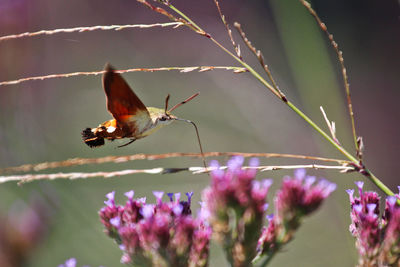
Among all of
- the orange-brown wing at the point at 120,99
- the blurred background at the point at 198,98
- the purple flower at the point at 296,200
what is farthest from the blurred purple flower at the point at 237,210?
the blurred background at the point at 198,98

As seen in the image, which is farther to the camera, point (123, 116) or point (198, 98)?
point (198, 98)

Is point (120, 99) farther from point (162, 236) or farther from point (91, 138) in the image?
point (162, 236)

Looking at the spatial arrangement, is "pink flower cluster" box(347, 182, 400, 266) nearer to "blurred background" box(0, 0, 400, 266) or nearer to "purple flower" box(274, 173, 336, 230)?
"purple flower" box(274, 173, 336, 230)

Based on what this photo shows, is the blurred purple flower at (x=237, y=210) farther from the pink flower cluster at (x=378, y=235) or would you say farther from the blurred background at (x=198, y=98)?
the blurred background at (x=198, y=98)

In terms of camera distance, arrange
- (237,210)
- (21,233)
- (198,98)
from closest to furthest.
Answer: (237,210), (21,233), (198,98)

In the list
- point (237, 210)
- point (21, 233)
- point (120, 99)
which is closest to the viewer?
point (237, 210)

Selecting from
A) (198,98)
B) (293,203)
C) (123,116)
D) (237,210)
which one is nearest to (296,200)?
(293,203)

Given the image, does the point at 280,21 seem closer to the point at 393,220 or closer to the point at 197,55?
the point at 197,55
